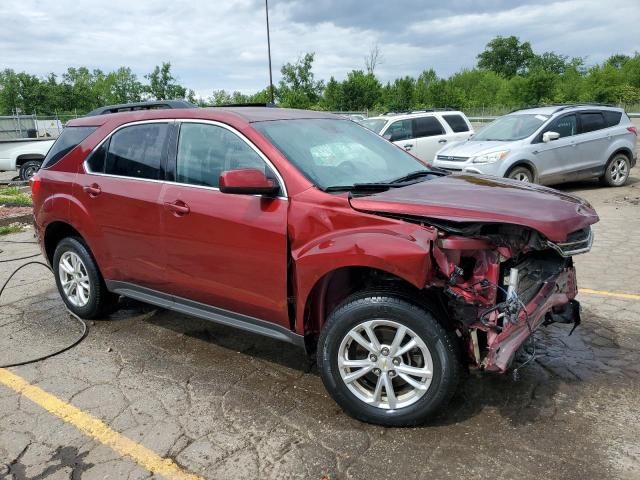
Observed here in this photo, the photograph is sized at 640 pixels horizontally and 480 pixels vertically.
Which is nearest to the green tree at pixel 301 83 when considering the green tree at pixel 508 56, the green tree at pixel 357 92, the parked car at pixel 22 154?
the green tree at pixel 357 92

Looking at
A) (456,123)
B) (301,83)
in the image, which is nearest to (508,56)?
(301,83)

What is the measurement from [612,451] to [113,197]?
12.5 ft

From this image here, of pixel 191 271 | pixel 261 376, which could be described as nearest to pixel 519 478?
pixel 261 376

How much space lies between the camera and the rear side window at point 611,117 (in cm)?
1133

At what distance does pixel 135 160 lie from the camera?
166 inches

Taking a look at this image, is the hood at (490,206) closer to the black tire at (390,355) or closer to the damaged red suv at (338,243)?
the damaged red suv at (338,243)

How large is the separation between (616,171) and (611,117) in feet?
3.86

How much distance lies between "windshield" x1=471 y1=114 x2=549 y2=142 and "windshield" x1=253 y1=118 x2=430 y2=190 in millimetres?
7222

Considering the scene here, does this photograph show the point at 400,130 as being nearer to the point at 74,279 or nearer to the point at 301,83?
the point at 74,279

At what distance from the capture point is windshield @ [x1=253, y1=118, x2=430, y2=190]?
347 centimetres

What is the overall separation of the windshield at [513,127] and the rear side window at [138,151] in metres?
8.21

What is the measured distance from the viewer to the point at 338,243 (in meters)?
3.00

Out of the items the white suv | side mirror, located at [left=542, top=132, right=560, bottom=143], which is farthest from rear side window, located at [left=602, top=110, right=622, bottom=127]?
the white suv

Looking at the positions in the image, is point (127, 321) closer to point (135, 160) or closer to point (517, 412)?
point (135, 160)
